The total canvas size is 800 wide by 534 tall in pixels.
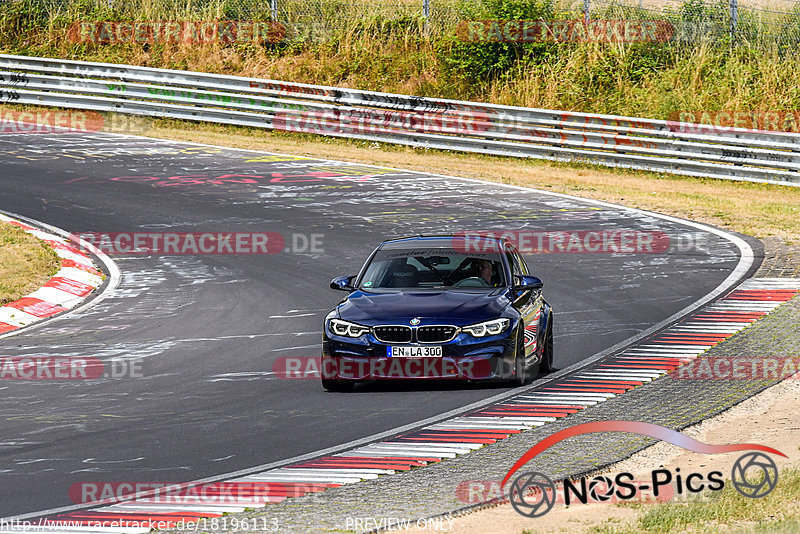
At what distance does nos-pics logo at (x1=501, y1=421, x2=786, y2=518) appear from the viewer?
8477mm

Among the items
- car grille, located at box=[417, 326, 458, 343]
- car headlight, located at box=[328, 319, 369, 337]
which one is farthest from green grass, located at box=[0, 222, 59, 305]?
car grille, located at box=[417, 326, 458, 343]

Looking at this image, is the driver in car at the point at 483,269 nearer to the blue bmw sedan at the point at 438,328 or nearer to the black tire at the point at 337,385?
the blue bmw sedan at the point at 438,328

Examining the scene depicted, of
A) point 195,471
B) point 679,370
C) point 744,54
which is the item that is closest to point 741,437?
point 679,370

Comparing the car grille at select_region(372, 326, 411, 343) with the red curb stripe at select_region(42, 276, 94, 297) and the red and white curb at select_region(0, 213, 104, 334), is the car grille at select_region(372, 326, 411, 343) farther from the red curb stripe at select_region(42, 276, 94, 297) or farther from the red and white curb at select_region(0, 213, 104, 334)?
the red curb stripe at select_region(42, 276, 94, 297)

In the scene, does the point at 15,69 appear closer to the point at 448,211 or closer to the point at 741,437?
the point at 448,211

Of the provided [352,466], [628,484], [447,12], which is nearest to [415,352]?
[352,466]

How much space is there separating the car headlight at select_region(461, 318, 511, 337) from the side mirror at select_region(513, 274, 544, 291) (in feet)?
2.67

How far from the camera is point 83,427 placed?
33.9 ft

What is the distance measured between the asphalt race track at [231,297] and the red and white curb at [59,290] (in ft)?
1.60

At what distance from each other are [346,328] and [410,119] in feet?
59.5

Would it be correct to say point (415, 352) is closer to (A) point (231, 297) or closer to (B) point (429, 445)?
(B) point (429, 445)

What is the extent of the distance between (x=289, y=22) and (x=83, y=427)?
27.0 meters

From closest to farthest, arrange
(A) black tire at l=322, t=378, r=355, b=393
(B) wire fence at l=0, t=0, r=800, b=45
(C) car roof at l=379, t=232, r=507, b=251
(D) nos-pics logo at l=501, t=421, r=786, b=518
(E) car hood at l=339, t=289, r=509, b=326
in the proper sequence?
(D) nos-pics logo at l=501, t=421, r=786, b=518 < (E) car hood at l=339, t=289, r=509, b=326 < (A) black tire at l=322, t=378, r=355, b=393 < (C) car roof at l=379, t=232, r=507, b=251 < (B) wire fence at l=0, t=0, r=800, b=45

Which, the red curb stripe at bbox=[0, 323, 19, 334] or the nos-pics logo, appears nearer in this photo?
the nos-pics logo
